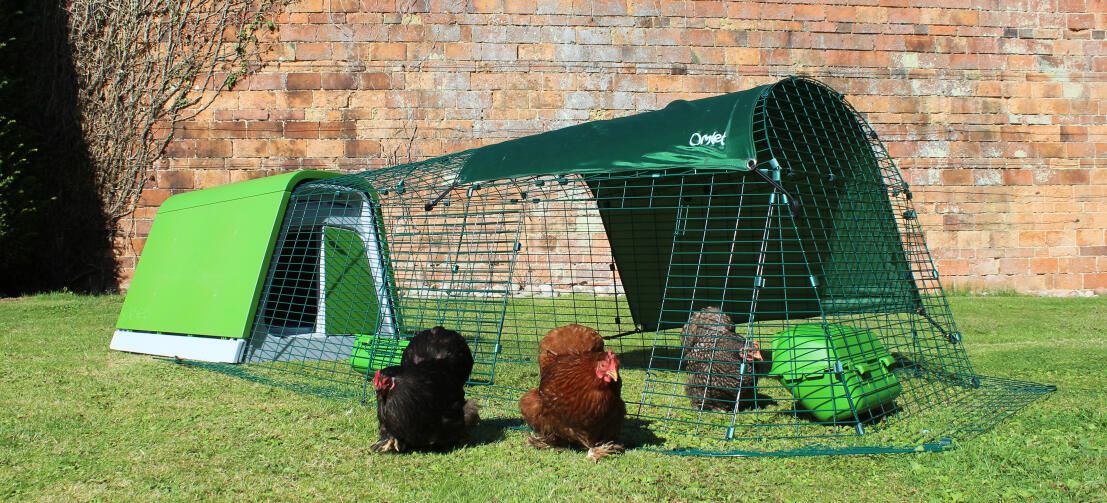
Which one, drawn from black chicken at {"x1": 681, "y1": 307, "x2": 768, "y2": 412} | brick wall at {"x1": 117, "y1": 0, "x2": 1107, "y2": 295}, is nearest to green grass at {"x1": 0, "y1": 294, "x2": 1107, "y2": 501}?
black chicken at {"x1": 681, "y1": 307, "x2": 768, "y2": 412}

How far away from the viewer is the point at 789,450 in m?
3.23

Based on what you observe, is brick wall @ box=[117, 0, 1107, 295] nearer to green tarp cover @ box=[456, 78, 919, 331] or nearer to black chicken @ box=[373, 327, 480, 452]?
green tarp cover @ box=[456, 78, 919, 331]

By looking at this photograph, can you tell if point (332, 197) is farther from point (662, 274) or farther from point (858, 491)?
point (858, 491)

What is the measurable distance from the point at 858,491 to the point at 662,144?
193cm

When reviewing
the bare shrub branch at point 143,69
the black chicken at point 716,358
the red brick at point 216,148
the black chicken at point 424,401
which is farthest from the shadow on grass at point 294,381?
the bare shrub branch at point 143,69

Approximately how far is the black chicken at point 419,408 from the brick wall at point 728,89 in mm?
6894

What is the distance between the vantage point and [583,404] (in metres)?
3.15

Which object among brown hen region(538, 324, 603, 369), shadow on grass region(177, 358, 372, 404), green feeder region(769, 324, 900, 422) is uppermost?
brown hen region(538, 324, 603, 369)

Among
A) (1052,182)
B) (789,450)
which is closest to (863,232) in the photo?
(789,450)

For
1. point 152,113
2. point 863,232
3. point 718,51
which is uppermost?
point 718,51

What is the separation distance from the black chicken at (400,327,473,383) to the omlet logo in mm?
1566

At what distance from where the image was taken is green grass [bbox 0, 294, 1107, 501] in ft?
9.20

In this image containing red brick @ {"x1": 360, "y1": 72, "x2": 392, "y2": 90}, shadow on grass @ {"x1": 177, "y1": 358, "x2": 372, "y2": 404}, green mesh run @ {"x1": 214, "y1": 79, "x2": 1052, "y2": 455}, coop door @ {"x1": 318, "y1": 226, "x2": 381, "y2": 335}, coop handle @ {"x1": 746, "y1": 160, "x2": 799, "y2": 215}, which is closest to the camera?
coop handle @ {"x1": 746, "y1": 160, "x2": 799, "y2": 215}

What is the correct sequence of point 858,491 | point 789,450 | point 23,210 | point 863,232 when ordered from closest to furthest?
point 858,491 → point 789,450 → point 863,232 → point 23,210
